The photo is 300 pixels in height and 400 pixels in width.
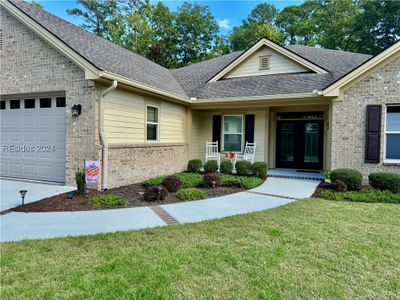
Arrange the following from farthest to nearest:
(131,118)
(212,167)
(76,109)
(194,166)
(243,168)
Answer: (194,166)
(212,167)
(243,168)
(131,118)
(76,109)

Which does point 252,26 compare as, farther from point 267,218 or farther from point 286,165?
point 267,218

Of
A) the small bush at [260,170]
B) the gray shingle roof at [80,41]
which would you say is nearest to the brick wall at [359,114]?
the small bush at [260,170]

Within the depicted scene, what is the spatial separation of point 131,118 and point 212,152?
4928 mm

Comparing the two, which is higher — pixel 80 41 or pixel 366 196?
pixel 80 41

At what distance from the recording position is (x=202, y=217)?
218 inches

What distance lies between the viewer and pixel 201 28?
28219mm

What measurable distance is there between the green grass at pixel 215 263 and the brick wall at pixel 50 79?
413 centimetres

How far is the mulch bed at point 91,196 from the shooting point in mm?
5906

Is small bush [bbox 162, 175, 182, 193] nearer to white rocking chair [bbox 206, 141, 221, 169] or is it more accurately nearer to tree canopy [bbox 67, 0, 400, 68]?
white rocking chair [bbox 206, 141, 221, 169]

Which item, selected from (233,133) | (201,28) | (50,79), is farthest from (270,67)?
(201,28)

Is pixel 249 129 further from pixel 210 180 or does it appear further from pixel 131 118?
pixel 131 118

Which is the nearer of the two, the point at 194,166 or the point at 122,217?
the point at 122,217

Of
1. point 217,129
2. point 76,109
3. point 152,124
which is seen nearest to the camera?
point 76,109

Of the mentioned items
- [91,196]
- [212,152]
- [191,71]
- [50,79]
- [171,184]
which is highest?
[191,71]
